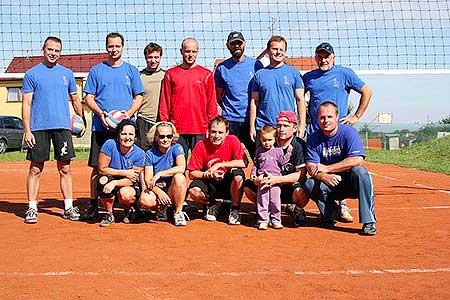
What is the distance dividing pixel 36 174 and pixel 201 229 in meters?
2.20

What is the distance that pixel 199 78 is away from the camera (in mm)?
7793

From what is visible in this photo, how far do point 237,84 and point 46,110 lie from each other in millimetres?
2285

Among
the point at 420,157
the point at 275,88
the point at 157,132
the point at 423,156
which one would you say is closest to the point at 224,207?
the point at 157,132

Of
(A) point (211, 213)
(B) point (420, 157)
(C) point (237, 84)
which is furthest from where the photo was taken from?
(B) point (420, 157)

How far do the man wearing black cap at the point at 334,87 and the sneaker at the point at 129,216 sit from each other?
2.35 metres

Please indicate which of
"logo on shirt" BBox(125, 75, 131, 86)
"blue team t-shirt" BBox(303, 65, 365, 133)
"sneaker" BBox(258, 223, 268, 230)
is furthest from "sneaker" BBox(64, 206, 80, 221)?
"blue team t-shirt" BBox(303, 65, 365, 133)

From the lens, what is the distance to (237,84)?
803cm

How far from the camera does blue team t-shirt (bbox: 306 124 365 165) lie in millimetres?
7121

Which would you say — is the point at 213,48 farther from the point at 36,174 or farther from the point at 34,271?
the point at 34,271

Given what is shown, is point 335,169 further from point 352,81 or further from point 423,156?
point 423,156

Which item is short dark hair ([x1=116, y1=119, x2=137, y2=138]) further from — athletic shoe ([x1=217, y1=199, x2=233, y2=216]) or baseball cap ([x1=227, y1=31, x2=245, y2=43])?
athletic shoe ([x1=217, y1=199, x2=233, y2=216])

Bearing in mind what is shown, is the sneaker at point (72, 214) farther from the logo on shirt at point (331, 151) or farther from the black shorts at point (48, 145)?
the logo on shirt at point (331, 151)

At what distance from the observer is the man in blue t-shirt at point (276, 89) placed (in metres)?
7.65

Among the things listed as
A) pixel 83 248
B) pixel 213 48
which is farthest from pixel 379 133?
pixel 83 248
